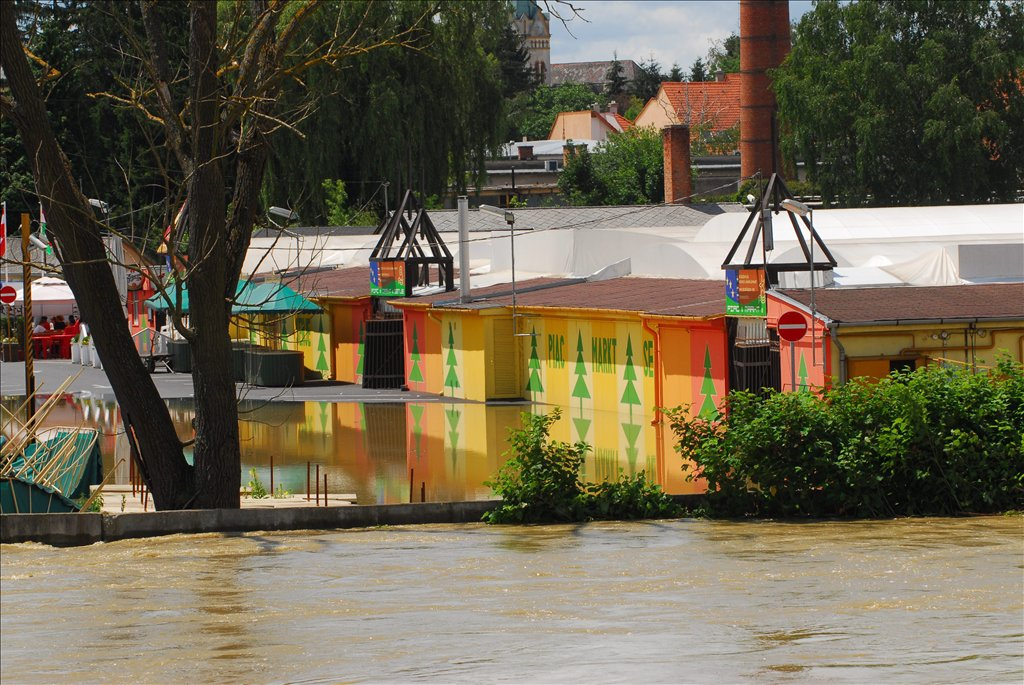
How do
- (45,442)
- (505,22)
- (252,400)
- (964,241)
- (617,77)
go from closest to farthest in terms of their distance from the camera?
(45,442)
(964,241)
(252,400)
(505,22)
(617,77)

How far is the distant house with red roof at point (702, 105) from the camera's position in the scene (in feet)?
367

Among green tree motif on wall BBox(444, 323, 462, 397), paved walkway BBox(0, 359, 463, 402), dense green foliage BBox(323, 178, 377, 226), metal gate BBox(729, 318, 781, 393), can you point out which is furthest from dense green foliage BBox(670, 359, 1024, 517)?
dense green foliage BBox(323, 178, 377, 226)

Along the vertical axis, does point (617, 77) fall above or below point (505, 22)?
above

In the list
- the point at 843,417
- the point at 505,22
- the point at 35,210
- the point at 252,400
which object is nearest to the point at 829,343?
the point at 843,417

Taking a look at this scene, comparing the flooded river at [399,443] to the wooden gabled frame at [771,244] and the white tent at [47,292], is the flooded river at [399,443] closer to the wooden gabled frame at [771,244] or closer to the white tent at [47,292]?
the wooden gabled frame at [771,244]

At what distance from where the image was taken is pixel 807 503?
17.3m

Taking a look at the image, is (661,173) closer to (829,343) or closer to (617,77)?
(829,343)

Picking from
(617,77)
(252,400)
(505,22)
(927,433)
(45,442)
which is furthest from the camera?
(617,77)

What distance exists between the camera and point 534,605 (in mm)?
12234

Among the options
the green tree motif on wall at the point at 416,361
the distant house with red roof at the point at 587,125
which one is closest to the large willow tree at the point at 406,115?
the green tree motif on wall at the point at 416,361

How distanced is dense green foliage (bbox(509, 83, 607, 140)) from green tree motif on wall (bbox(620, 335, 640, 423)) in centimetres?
10645

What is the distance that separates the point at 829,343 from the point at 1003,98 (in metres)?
46.8

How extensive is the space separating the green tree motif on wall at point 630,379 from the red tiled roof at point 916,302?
506 centimetres

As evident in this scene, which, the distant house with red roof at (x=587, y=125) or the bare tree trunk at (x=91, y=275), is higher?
the distant house with red roof at (x=587, y=125)
